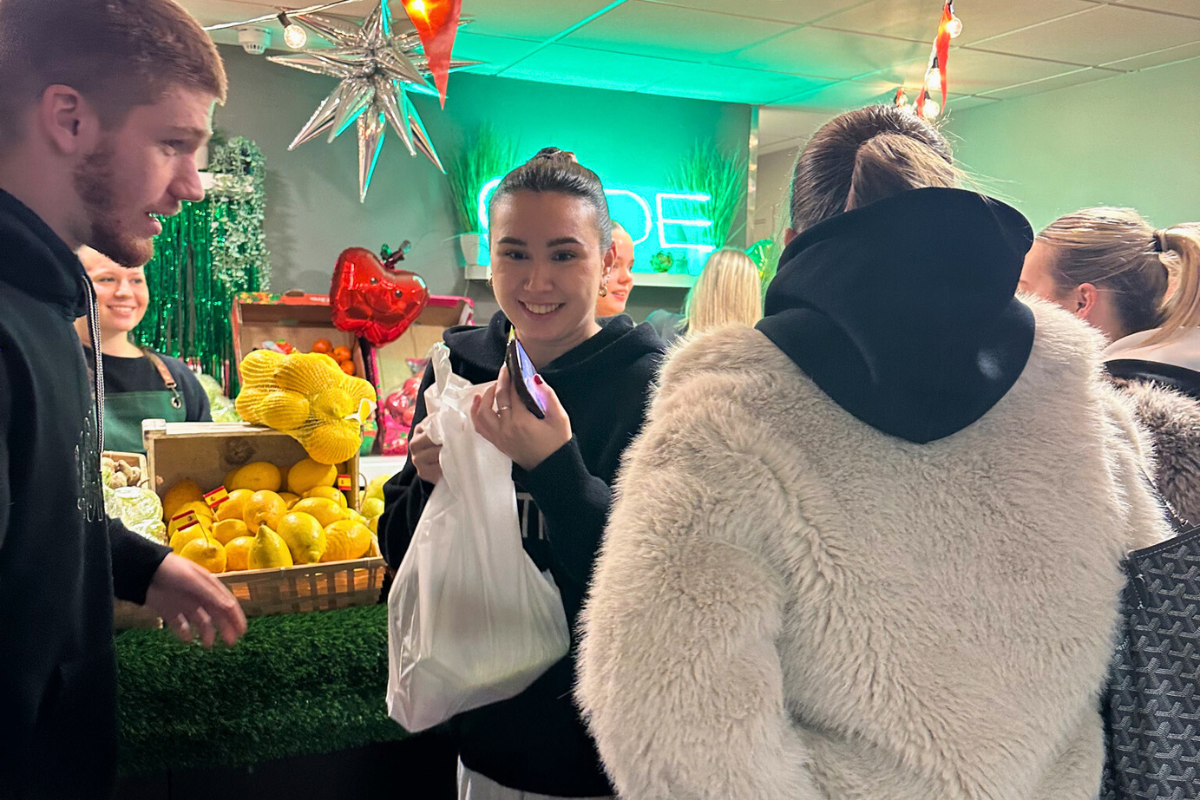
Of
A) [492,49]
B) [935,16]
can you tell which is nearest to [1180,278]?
[935,16]

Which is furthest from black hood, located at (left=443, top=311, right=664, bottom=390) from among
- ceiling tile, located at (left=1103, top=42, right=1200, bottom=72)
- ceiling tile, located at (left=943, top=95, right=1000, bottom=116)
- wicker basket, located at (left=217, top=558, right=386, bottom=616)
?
ceiling tile, located at (left=943, top=95, right=1000, bottom=116)

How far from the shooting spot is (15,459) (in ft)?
A: 3.45

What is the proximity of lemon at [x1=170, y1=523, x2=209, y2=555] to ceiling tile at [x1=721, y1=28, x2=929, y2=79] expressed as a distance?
14.0 ft

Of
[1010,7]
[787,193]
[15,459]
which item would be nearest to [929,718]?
[787,193]

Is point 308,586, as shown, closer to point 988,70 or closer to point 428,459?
point 428,459

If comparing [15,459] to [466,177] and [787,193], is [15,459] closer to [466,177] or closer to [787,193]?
[787,193]

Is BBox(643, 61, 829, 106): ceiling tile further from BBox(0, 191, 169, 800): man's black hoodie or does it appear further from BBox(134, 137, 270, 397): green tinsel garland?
BBox(0, 191, 169, 800): man's black hoodie

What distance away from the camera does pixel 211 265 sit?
496 centimetres

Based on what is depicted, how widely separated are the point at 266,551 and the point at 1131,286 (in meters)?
2.08

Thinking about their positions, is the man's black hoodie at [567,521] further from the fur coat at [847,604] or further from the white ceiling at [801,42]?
the white ceiling at [801,42]

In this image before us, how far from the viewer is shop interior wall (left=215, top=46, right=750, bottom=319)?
209 inches

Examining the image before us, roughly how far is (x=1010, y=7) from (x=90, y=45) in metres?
4.69

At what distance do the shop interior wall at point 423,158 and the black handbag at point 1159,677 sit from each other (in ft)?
16.9

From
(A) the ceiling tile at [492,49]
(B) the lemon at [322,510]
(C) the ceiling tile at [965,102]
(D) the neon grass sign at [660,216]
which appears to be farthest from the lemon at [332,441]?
(C) the ceiling tile at [965,102]
